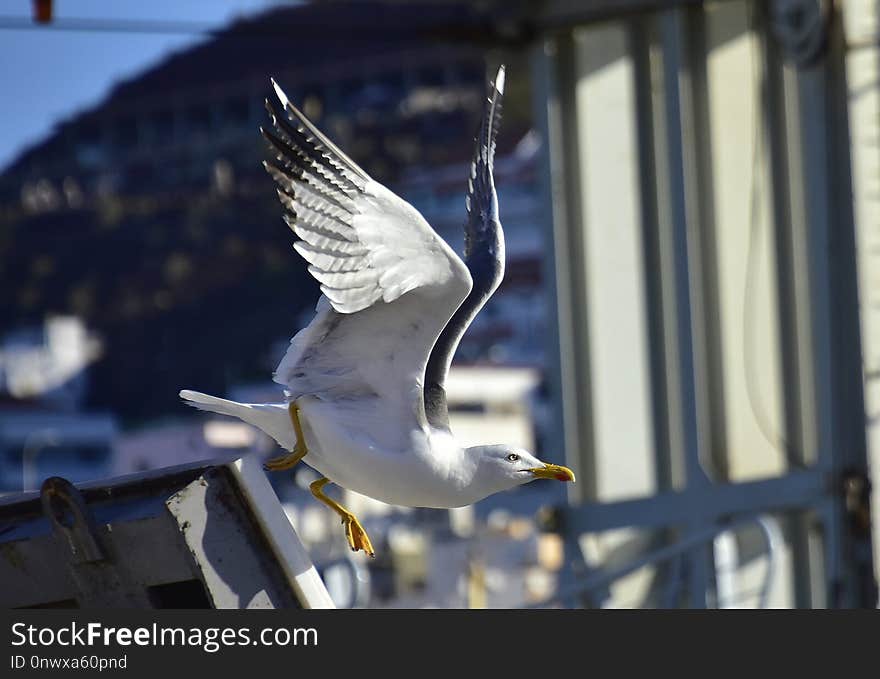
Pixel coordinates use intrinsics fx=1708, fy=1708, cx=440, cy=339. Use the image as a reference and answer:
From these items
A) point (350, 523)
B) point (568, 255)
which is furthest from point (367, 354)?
point (568, 255)

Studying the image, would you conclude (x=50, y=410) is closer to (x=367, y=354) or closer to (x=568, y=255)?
(x=568, y=255)

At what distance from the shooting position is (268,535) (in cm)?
332

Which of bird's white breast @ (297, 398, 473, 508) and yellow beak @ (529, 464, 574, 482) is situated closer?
bird's white breast @ (297, 398, 473, 508)

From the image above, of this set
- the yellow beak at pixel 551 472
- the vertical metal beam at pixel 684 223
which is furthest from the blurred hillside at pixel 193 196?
the yellow beak at pixel 551 472

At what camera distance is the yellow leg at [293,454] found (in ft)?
10.8

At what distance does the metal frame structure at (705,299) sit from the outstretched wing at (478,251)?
3.17 m

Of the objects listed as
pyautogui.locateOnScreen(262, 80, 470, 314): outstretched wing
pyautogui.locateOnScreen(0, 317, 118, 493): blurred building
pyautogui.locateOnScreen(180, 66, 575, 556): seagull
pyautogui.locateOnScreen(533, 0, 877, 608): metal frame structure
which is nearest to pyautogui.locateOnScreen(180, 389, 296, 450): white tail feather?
pyautogui.locateOnScreen(180, 66, 575, 556): seagull

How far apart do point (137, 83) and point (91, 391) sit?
20799mm

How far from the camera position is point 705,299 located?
753 centimetres

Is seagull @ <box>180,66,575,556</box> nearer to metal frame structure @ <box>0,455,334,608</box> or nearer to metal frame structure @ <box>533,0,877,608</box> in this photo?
metal frame structure @ <box>0,455,334,608</box>

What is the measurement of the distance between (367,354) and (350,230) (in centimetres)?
25

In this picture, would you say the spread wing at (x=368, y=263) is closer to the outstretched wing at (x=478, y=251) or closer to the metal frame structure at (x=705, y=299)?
the outstretched wing at (x=478, y=251)

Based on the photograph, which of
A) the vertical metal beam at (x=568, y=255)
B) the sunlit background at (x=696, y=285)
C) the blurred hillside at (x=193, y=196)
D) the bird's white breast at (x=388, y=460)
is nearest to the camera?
the bird's white breast at (x=388, y=460)

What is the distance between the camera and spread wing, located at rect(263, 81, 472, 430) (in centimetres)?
328
